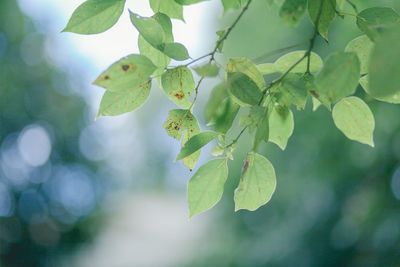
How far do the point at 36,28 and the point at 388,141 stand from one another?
10.2ft

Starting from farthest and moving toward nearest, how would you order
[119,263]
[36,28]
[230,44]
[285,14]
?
[119,263]
[36,28]
[230,44]
[285,14]

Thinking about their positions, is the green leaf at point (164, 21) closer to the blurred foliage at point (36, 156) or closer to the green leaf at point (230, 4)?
the green leaf at point (230, 4)

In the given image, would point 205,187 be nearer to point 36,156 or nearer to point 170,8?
point 170,8

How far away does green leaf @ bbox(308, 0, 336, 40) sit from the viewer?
40 cm

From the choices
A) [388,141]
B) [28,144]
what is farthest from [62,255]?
[388,141]

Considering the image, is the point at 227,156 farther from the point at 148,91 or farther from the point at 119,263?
the point at 119,263

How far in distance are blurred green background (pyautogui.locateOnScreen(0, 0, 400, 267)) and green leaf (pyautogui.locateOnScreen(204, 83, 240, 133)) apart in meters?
2.60

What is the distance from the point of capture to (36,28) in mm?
5262

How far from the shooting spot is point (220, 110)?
0.39 m

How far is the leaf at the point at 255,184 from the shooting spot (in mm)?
406

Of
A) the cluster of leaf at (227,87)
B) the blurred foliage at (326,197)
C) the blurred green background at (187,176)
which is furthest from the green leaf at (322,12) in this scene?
the blurred foliage at (326,197)

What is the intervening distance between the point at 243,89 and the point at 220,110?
0.07ft

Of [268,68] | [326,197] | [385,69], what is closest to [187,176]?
[326,197]

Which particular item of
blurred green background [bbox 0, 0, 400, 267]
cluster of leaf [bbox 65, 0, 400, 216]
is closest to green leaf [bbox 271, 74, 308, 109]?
cluster of leaf [bbox 65, 0, 400, 216]
